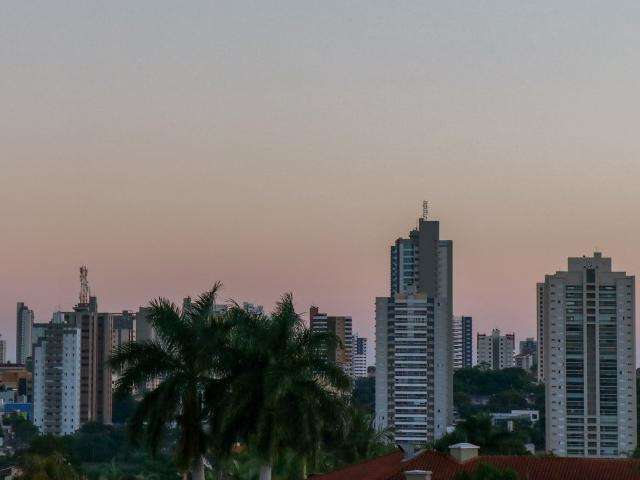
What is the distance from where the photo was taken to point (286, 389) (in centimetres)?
3650

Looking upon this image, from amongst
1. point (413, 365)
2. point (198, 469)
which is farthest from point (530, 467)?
point (413, 365)

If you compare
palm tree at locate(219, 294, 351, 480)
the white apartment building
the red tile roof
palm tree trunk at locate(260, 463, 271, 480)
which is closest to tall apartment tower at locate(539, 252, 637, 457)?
the white apartment building

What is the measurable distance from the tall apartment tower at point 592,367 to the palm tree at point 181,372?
11703 cm

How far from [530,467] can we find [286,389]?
7.36 m

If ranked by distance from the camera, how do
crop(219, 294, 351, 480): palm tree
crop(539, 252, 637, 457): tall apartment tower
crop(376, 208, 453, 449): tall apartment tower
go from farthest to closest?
crop(376, 208, 453, 449): tall apartment tower → crop(539, 252, 637, 457): tall apartment tower → crop(219, 294, 351, 480): palm tree

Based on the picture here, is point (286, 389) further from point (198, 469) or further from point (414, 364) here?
point (414, 364)

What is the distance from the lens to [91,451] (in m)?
185

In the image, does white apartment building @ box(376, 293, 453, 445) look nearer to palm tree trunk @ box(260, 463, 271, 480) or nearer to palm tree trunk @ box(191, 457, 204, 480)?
palm tree trunk @ box(260, 463, 271, 480)

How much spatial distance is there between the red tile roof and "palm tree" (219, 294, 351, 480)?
411 centimetres

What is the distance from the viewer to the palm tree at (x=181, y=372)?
122ft

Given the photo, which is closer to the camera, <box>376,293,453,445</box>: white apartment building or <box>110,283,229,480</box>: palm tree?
<box>110,283,229,480</box>: palm tree

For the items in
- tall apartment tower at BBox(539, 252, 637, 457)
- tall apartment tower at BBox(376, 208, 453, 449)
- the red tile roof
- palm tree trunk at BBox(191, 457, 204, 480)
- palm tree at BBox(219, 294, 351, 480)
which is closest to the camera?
palm tree at BBox(219, 294, 351, 480)

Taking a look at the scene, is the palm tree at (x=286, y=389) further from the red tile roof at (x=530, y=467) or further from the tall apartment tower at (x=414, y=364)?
the tall apartment tower at (x=414, y=364)

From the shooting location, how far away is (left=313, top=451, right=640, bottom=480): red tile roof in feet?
132
